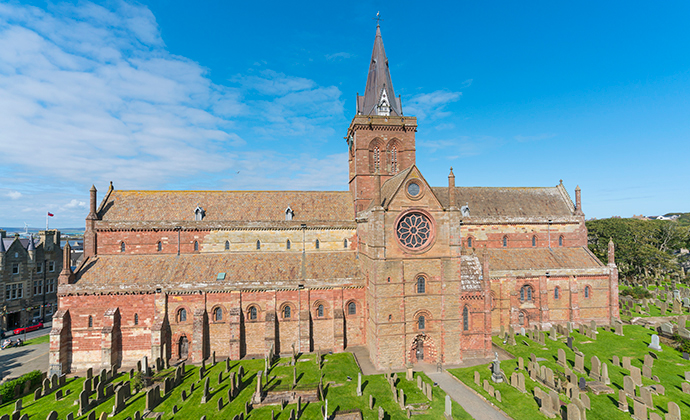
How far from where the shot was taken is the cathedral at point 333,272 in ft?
87.1

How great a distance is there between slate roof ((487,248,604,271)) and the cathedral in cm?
16

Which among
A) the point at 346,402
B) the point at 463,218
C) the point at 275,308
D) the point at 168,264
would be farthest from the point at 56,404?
the point at 463,218

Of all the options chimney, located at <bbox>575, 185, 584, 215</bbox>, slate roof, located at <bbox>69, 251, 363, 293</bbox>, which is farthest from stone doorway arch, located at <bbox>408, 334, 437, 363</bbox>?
chimney, located at <bbox>575, 185, 584, 215</bbox>

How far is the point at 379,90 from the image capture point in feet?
116

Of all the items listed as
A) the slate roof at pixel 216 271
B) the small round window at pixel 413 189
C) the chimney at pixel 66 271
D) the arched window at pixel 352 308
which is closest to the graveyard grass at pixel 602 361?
the arched window at pixel 352 308

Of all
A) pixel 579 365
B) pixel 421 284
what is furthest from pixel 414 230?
pixel 579 365

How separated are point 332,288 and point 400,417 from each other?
40.7ft

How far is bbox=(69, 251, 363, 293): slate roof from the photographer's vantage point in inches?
1108

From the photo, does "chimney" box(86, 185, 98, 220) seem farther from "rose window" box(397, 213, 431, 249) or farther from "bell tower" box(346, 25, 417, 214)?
"rose window" box(397, 213, 431, 249)

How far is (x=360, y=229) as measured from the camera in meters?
32.2

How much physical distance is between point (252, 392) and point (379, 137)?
26.4m

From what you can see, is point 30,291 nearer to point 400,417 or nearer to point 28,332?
point 28,332

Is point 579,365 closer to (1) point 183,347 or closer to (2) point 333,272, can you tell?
(2) point 333,272

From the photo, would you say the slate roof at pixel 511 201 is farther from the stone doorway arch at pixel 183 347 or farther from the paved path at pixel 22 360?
the paved path at pixel 22 360
